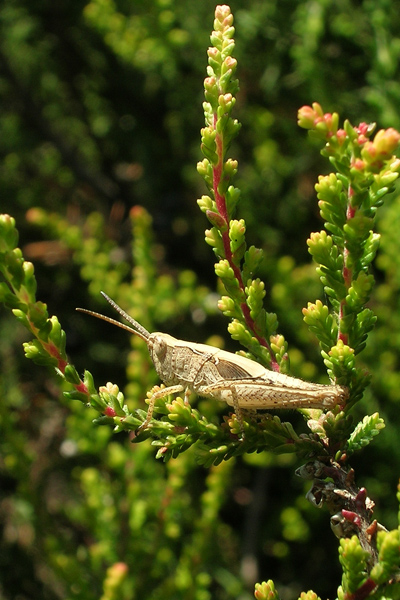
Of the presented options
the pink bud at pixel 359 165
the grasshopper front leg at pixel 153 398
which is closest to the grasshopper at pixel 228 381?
the grasshopper front leg at pixel 153 398

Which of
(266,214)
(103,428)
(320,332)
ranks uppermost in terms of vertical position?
(320,332)

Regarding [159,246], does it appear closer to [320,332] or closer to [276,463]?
[276,463]

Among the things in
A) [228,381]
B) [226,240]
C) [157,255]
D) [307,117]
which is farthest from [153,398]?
[157,255]

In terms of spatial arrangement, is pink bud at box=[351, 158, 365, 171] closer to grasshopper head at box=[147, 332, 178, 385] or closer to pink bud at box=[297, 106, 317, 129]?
pink bud at box=[297, 106, 317, 129]

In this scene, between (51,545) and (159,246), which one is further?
(159,246)

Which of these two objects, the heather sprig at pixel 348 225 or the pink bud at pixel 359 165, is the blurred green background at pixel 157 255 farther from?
the pink bud at pixel 359 165

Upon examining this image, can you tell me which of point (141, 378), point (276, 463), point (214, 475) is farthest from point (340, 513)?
point (276, 463)

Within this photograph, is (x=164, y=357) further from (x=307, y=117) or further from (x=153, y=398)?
(x=307, y=117)
